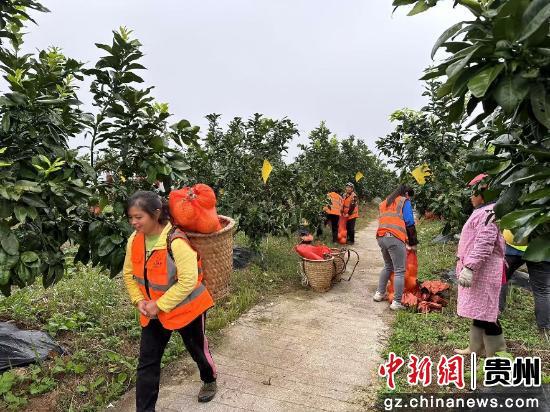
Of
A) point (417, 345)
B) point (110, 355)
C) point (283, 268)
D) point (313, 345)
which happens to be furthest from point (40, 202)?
point (283, 268)

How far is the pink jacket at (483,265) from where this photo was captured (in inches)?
139

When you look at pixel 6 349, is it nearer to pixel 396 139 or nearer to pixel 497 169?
pixel 497 169

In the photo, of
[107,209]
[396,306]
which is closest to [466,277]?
[396,306]

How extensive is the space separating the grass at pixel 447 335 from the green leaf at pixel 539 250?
7.84 ft

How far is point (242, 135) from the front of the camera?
7.28 metres

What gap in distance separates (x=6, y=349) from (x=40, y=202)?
2.11m

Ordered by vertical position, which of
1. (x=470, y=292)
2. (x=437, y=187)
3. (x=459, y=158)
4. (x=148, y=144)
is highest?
(x=148, y=144)

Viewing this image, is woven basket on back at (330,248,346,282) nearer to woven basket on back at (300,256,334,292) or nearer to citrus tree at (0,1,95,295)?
woven basket on back at (300,256,334,292)

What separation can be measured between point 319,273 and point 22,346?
367cm

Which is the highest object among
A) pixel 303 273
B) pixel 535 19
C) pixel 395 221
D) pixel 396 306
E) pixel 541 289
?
pixel 535 19

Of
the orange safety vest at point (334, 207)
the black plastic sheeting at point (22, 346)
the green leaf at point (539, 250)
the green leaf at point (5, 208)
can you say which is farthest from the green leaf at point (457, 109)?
the orange safety vest at point (334, 207)

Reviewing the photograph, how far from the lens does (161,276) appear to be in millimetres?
2865

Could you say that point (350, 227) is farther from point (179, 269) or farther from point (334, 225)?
point (179, 269)

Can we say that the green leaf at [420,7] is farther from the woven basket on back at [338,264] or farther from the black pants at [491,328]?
the woven basket on back at [338,264]
